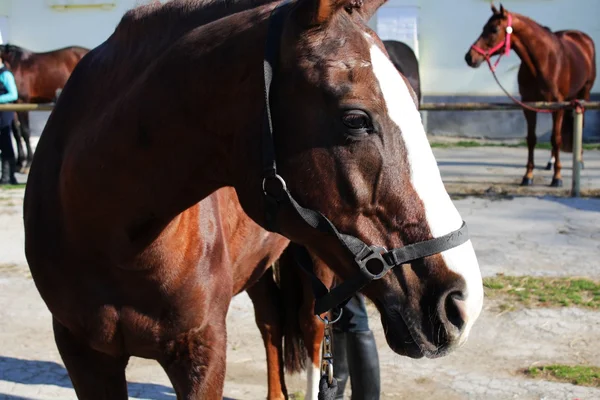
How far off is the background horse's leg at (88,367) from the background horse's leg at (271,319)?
1235 millimetres

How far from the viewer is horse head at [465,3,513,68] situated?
916 cm

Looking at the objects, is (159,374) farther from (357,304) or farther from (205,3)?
(205,3)

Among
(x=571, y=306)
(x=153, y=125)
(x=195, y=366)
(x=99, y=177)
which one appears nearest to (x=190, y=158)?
(x=153, y=125)

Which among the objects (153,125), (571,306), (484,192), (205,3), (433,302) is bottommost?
(484,192)

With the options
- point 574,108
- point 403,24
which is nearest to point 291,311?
point 574,108

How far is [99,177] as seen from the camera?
1976 millimetres

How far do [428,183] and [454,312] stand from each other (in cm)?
28

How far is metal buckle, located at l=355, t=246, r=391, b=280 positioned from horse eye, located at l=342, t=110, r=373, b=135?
25 cm

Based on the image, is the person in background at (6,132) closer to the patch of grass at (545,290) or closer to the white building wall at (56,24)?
the white building wall at (56,24)

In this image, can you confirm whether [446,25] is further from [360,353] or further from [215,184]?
[215,184]

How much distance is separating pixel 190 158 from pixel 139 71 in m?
0.32

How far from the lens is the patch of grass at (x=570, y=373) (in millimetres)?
3637

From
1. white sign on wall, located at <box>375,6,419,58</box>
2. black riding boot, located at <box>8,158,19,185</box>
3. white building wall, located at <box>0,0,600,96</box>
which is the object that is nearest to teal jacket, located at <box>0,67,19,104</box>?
black riding boot, located at <box>8,158,19,185</box>

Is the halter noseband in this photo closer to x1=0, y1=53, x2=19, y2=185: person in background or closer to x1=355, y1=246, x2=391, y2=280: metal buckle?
x1=0, y1=53, x2=19, y2=185: person in background
